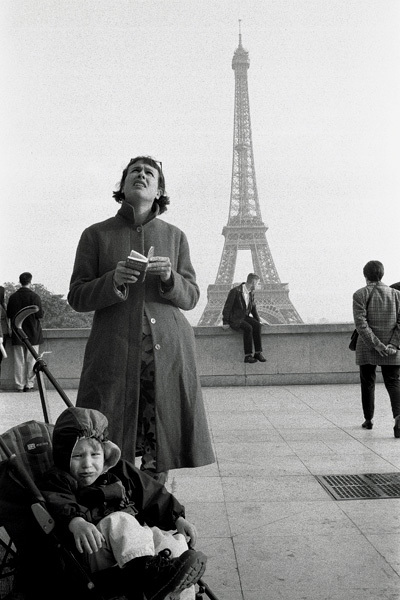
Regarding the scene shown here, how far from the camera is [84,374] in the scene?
136 inches

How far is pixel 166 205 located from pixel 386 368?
437 cm

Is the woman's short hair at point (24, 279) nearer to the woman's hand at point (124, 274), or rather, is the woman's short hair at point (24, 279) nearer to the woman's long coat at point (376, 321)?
the woman's long coat at point (376, 321)

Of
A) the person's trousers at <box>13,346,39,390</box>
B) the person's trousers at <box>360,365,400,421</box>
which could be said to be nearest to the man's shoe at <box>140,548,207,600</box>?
the person's trousers at <box>360,365,400,421</box>

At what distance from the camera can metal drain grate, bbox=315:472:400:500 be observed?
466 cm

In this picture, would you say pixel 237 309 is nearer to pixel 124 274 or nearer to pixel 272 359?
pixel 272 359

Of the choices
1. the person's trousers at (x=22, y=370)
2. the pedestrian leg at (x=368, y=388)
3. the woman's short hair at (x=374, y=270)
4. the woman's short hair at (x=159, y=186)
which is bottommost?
the person's trousers at (x=22, y=370)

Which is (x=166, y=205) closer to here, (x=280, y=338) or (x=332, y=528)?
(x=332, y=528)

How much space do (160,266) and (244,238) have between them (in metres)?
37.2

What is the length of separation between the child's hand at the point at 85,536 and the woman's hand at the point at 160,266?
4.02 feet

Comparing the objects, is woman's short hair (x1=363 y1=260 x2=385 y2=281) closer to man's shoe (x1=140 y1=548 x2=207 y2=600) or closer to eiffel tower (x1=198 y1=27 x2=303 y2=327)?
man's shoe (x1=140 y1=548 x2=207 y2=600)

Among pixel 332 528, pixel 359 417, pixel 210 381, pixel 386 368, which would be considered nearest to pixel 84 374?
pixel 332 528

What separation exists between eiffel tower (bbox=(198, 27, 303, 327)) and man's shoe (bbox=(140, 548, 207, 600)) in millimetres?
28365

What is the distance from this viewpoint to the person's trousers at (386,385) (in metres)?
7.34

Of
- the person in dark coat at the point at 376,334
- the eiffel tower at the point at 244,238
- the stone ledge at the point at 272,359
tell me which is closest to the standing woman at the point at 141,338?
the person in dark coat at the point at 376,334
